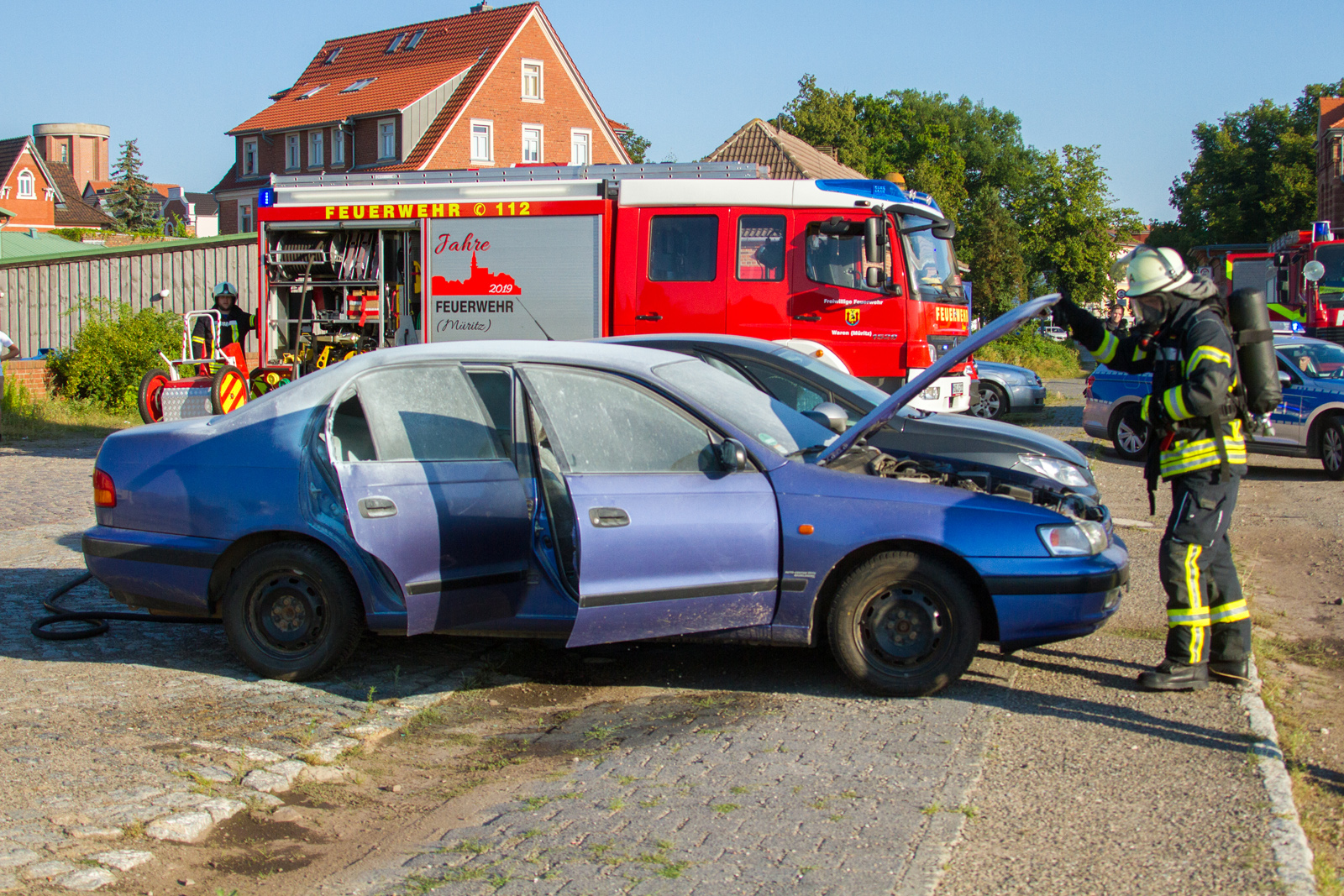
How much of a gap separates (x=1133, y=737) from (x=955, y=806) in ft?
3.73

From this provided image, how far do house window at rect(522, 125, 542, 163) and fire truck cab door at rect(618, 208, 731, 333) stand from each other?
36.7 metres

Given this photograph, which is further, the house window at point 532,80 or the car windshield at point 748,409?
the house window at point 532,80

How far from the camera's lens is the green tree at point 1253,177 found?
6334 centimetres

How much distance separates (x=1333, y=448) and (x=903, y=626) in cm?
959

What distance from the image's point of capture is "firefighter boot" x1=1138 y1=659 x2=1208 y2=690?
5145 mm

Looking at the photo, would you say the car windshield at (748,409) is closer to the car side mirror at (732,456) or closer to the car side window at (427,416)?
the car side mirror at (732,456)

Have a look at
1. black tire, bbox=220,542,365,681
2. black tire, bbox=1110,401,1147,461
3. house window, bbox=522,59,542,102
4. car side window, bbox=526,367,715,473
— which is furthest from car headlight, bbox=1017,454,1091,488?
house window, bbox=522,59,542,102

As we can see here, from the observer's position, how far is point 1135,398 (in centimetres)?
1396

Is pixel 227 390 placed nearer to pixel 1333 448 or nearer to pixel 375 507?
pixel 375 507

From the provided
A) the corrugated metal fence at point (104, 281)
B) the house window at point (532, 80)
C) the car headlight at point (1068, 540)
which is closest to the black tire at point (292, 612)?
the car headlight at point (1068, 540)

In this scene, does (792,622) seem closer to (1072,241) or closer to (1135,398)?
(1135,398)

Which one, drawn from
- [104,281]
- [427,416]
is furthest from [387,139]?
[427,416]

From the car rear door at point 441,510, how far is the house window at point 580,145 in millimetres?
43943

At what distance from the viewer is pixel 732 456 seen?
493cm
